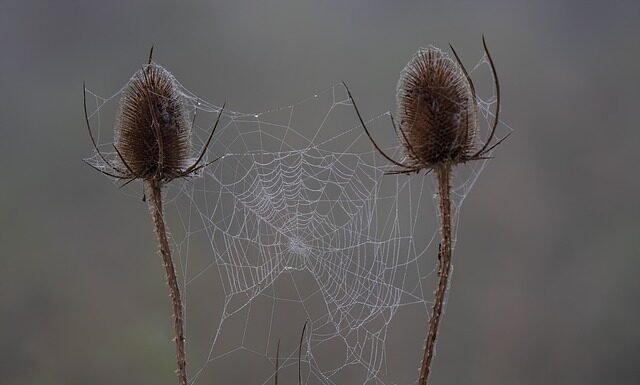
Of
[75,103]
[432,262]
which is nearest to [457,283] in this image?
[432,262]

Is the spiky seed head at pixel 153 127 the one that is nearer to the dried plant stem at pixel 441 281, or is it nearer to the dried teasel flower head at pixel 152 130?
the dried teasel flower head at pixel 152 130

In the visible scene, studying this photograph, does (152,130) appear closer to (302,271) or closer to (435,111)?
(435,111)

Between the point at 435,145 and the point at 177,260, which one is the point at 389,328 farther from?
the point at 435,145

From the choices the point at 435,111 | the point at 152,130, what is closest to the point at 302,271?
the point at 152,130

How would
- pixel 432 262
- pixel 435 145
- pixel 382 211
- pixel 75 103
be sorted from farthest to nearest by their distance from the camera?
pixel 75 103, pixel 432 262, pixel 382 211, pixel 435 145

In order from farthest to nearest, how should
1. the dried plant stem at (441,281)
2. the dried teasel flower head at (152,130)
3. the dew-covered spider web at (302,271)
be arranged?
1. the dew-covered spider web at (302,271)
2. the dried teasel flower head at (152,130)
3. the dried plant stem at (441,281)

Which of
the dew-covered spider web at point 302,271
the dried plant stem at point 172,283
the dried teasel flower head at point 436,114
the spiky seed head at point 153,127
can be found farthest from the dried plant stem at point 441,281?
the dew-covered spider web at point 302,271
